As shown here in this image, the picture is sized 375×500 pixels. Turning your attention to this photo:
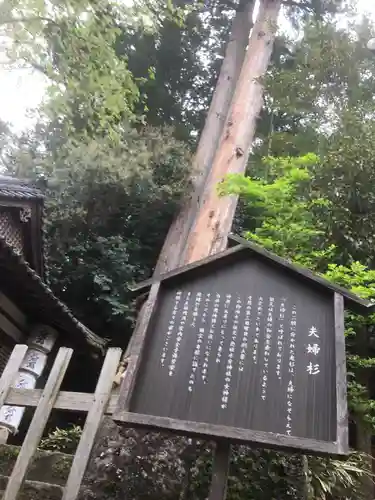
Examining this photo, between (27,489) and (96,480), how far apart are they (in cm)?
63

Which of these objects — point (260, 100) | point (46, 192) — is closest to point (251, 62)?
point (260, 100)

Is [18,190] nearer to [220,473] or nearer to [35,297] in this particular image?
[35,297]

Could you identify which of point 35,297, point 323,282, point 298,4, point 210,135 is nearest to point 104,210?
point 210,135

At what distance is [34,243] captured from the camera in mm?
9242

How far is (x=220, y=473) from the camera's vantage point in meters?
3.45

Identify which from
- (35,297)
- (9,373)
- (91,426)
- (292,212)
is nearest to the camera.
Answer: (91,426)

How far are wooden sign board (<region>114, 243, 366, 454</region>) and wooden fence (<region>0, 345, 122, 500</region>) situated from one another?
606 millimetres

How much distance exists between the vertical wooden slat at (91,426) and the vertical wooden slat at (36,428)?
37 cm

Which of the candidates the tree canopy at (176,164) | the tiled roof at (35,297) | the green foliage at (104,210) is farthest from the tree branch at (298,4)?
the tiled roof at (35,297)

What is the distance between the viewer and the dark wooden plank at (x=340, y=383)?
3164mm

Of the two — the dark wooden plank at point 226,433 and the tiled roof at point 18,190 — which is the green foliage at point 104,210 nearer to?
the tiled roof at point 18,190

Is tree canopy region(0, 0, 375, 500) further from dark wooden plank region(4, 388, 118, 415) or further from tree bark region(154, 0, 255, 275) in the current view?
dark wooden plank region(4, 388, 118, 415)

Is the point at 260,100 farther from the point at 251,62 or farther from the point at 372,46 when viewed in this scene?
the point at 372,46

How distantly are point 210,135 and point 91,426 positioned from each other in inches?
359
